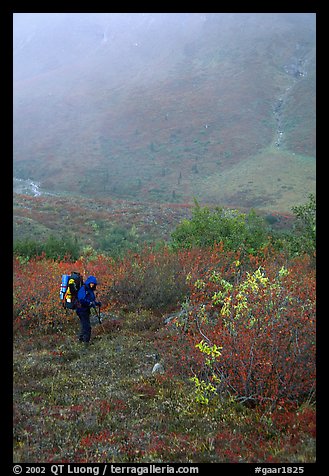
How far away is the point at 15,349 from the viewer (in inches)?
316

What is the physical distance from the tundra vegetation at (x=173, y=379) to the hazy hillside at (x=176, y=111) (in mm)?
34409

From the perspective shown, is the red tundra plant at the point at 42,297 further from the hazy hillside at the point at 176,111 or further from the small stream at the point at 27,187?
the small stream at the point at 27,187

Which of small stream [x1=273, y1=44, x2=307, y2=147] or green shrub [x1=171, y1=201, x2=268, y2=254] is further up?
small stream [x1=273, y1=44, x2=307, y2=147]

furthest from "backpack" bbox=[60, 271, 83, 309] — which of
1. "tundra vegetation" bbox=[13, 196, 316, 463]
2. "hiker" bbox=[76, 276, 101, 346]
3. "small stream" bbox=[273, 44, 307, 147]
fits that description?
"small stream" bbox=[273, 44, 307, 147]

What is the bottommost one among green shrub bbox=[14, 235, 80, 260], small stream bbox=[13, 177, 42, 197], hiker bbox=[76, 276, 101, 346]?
hiker bbox=[76, 276, 101, 346]

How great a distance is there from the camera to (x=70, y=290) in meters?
8.03

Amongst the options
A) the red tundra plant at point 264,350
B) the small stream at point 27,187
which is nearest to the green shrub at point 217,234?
the red tundra plant at point 264,350

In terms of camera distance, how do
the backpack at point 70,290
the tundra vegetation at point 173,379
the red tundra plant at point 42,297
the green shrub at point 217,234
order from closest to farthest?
1. the tundra vegetation at point 173,379
2. the backpack at point 70,290
3. the red tundra plant at point 42,297
4. the green shrub at point 217,234

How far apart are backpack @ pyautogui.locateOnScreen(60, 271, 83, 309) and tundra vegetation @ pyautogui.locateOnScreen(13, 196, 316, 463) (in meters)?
0.85

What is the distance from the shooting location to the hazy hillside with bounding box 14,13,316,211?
5316 centimetres

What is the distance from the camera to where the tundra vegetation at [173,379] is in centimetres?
424

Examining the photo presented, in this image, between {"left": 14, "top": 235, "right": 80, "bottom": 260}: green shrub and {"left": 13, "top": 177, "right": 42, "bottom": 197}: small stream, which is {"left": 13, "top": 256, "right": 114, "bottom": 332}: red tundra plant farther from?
{"left": 13, "top": 177, "right": 42, "bottom": 197}: small stream
